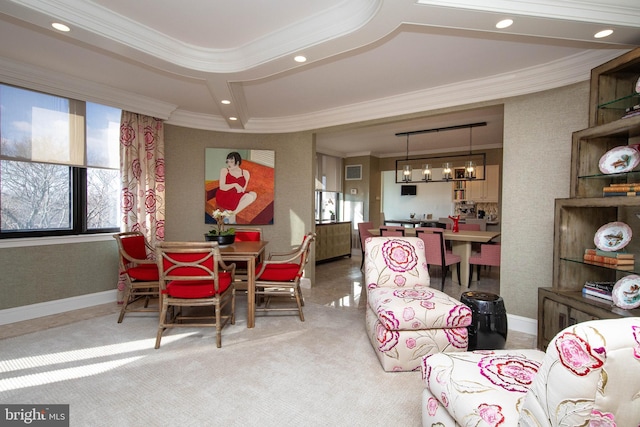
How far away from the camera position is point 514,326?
3.31 m

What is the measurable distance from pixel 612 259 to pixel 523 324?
126 centimetres

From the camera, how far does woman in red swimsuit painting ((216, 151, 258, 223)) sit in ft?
16.3

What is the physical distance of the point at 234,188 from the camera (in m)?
5.00

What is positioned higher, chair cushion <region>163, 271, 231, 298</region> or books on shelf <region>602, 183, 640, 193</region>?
books on shelf <region>602, 183, 640, 193</region>

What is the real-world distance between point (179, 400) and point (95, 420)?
0.44 meters

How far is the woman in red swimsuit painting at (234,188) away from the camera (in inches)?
195

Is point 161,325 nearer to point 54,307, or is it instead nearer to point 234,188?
point 54,307

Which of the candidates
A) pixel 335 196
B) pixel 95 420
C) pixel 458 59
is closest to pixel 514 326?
pixel 458 59

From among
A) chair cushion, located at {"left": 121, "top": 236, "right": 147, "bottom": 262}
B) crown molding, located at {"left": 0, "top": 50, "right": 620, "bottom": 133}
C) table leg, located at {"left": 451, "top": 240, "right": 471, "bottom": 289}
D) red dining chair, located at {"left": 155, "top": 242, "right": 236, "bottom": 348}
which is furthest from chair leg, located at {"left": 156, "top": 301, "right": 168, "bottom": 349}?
table leg, located at {"left": 451, "top": 240, "right": 471, "bottom": 289}

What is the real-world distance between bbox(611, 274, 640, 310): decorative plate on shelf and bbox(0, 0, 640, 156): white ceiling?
5.70 ft

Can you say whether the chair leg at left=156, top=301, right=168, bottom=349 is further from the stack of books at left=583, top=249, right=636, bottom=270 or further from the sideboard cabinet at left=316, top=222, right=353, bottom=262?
the sideboard cabinet at left=316, top=222, right=353, bottom=262

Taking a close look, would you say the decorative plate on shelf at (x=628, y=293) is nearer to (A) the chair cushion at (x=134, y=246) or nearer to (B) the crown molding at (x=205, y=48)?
(B) the crown molding at (x=205, y=48)

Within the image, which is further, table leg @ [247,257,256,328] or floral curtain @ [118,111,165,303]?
floral curtain @ [118,111,165,303]

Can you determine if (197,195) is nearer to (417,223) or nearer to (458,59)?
(458,59)
